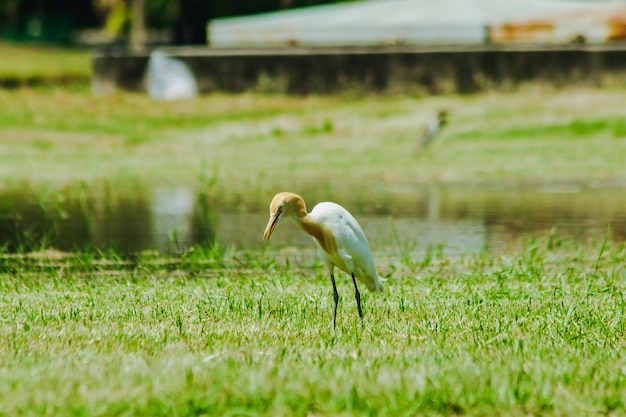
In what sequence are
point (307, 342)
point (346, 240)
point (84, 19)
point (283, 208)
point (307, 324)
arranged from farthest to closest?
point (84, 19)
point (346, 240)
point (307, 324)
point (283, 208)
point (307, 342)

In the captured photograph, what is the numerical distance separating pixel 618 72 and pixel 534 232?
11.8 meters

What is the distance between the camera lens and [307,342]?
5.16 m

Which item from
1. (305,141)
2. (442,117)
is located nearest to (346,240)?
(442,117)

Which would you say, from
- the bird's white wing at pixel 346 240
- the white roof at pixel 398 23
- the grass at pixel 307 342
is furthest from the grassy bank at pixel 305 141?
the bird's white wing at pixel 346 240

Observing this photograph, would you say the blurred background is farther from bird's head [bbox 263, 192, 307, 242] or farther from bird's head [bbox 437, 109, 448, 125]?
bird's head [bbox 263, 192, 307, 242]

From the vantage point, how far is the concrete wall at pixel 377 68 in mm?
21172

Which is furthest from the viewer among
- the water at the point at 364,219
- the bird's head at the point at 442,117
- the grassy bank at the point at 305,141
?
the bird's head at the point at 442,117

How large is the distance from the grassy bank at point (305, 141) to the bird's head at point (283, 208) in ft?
23.1

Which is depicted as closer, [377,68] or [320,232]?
[320,232]

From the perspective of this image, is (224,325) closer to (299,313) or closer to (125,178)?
(299,313)

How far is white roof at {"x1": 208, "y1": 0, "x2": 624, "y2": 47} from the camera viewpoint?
2436cm

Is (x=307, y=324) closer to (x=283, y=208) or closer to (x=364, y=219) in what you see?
(x=283, y=208)

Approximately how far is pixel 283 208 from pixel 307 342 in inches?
26.7

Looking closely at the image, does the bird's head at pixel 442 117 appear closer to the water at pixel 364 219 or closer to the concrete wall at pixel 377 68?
the concrete wall at pixel 377 68
